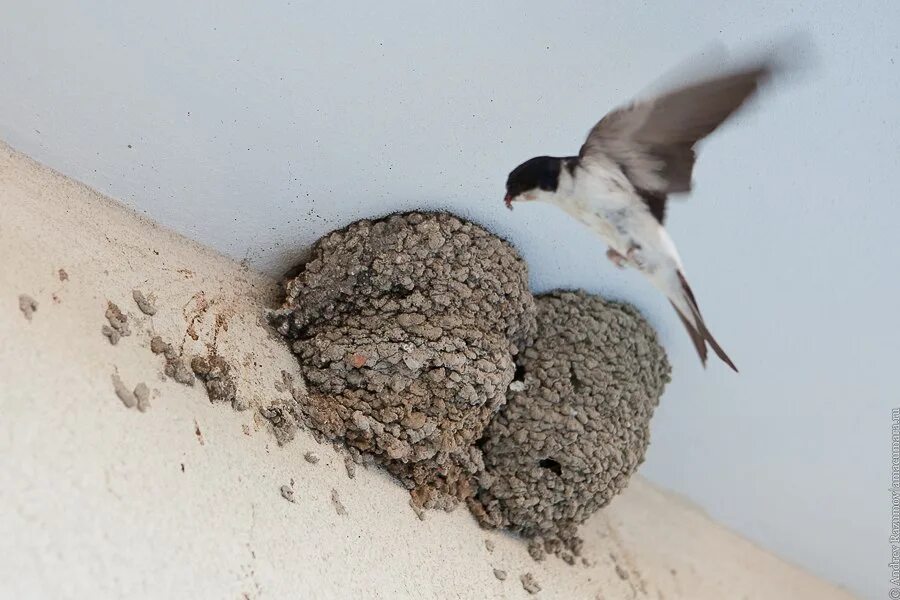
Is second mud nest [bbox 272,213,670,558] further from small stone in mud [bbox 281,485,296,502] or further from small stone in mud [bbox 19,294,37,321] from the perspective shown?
small stone in mud [bbox 19,294,37,321]

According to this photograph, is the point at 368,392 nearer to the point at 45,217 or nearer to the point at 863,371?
the point at 45,217

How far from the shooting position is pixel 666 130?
158 centimetres

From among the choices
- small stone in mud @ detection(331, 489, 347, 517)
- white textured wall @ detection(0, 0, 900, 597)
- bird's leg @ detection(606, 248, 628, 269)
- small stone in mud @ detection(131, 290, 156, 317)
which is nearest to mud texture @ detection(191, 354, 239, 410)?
small stone in mud @ detection(131, 290, 156, 317)

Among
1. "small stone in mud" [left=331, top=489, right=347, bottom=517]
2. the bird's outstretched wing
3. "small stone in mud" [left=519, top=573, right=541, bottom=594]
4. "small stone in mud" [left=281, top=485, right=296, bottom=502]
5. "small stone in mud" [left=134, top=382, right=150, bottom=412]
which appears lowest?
"small stone in mud" [left=519, top=573, right=541, bottom=594]

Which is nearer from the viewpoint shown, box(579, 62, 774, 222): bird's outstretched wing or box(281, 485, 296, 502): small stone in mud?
box(579, 62, 774, 222): bird's outstretched wing

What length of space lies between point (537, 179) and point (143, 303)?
858 mm

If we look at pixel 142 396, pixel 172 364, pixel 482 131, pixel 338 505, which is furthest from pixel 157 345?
pixel 482 131

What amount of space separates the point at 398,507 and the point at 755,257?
1054 mm

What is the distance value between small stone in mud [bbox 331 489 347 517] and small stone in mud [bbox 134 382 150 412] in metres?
0.48

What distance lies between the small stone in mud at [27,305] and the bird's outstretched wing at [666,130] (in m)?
1.04

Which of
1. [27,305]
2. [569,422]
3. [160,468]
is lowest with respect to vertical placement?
[569,422]

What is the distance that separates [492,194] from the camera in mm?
2188

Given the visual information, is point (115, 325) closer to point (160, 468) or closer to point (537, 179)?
point (160, 468)

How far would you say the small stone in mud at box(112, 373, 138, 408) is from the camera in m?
1.69
